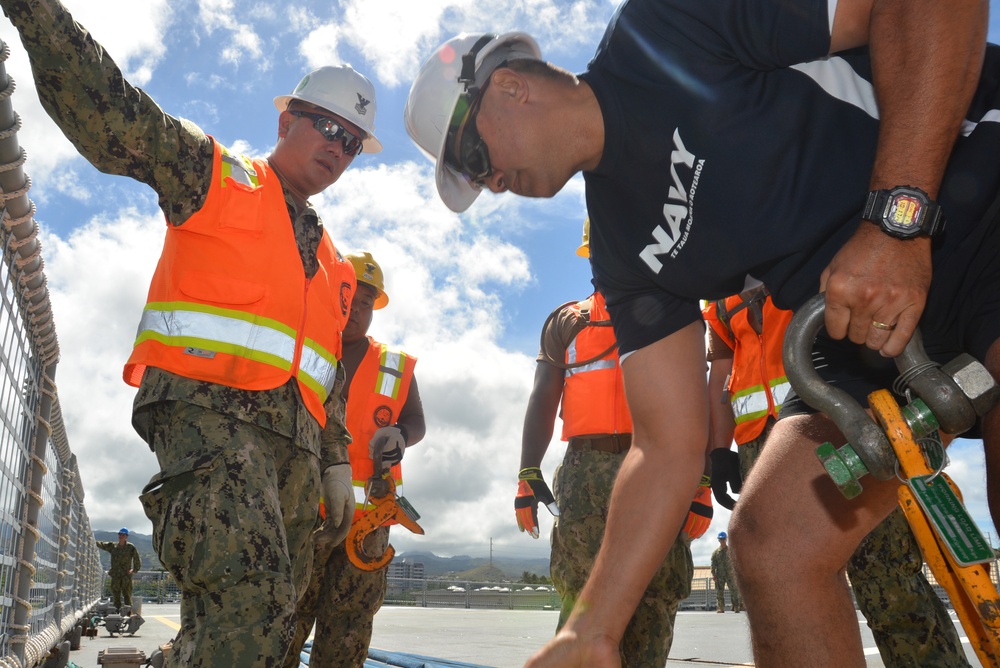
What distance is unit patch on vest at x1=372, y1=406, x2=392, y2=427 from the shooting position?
233 inches

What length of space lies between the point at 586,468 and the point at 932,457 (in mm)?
3488

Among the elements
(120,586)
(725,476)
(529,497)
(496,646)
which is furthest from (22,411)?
(120,586)

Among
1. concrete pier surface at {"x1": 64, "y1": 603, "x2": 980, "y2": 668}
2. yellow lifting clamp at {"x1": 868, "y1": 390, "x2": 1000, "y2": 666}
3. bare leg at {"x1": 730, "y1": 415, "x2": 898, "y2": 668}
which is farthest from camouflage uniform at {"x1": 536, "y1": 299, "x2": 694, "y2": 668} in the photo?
yellow lifting clamp at {"x1": 868, "y1": 390, "x2": 1000, "y2": 666}

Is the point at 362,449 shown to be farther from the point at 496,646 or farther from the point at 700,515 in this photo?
the point at 496,646

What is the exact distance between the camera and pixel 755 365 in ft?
14.4

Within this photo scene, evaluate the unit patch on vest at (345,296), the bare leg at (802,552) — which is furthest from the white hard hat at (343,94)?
the bare leg at (802,552)

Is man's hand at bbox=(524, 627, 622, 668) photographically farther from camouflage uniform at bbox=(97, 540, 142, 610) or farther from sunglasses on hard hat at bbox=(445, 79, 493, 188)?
camouflage uniform at bbox=(97, 540, 142, 610)

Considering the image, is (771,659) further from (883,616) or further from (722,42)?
(883,616)

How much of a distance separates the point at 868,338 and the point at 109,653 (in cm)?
502

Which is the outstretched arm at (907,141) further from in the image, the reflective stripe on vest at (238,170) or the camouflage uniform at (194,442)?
the reflective stripe on vest at (238,170)

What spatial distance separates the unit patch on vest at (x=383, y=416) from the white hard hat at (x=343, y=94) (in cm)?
201

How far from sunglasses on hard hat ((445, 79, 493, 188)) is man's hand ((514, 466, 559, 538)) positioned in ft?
10.8

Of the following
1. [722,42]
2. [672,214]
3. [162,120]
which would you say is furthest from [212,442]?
[722,42]

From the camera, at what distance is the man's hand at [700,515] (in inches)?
200
